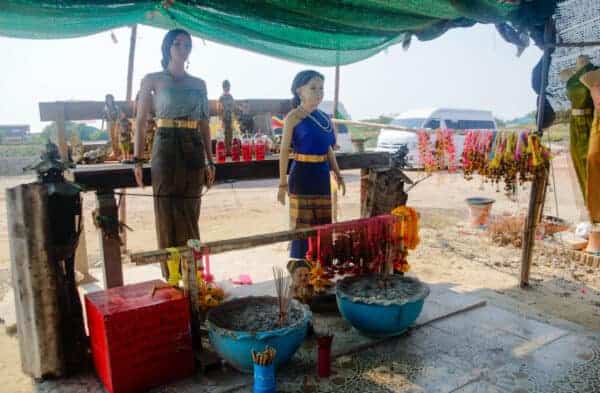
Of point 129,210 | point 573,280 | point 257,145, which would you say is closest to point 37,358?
point 257,145

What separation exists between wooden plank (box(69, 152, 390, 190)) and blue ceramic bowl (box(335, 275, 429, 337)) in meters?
1.40

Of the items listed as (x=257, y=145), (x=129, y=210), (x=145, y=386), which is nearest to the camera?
(x=145, y=386)

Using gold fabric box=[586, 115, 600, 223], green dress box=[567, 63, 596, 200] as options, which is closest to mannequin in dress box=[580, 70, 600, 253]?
gold fabric box=[586, 115, 600, 223]

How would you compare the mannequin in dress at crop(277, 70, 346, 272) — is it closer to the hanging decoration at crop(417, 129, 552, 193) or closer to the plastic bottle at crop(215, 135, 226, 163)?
the plastic bottle at crop(215, 135, 226, 163)

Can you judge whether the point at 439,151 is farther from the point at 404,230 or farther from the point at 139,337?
the point at 139,337

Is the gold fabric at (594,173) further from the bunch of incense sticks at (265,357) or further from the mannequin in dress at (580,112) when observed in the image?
the bunch of incense sticks at (265,357)

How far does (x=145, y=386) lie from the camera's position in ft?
9.57

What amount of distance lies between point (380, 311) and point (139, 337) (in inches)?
65.7

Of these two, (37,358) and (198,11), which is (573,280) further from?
(37,358)

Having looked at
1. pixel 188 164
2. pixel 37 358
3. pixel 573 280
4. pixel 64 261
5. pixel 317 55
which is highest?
pixel 317 55

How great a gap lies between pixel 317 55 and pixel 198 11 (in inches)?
56.7

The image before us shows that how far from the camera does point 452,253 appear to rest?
22.4ft

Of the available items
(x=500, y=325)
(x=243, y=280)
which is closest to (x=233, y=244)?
(x=243, y=280)

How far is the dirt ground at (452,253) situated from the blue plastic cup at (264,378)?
61.5 inches
